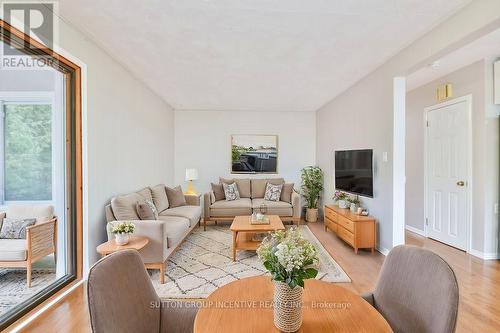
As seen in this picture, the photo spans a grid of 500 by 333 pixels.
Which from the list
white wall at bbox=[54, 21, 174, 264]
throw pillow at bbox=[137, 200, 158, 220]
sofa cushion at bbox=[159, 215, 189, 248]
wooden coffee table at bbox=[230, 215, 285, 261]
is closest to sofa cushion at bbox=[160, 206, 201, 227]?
sofa cushion at bbox=[159, 215, 189, 248]

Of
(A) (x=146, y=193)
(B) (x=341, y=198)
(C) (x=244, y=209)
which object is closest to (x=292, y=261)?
(A) (x=146, y=193)

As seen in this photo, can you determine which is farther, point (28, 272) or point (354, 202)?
point (354, 202)

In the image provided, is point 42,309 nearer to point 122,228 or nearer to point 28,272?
point 28,272

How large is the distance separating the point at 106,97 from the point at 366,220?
3.76 meters

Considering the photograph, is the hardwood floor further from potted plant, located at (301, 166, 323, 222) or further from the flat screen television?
potted plant, located at (301, 166, 323, 222)

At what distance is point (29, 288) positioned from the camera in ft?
7.75

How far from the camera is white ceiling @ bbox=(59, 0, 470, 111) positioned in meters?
2.19

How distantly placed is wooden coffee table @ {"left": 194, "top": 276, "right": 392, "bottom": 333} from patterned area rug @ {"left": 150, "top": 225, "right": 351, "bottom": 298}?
55.4 inches

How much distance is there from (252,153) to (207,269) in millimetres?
3520

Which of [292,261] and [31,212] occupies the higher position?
[292,261]

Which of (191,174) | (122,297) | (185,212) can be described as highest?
(191,174)

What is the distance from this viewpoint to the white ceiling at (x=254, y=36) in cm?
219

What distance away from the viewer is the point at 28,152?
2508mm

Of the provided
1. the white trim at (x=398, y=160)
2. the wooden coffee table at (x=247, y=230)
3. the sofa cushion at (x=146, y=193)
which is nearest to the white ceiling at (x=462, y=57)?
the white trim at (x=398, y=160)
